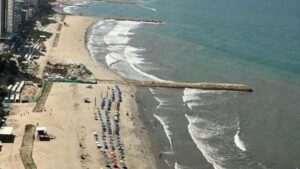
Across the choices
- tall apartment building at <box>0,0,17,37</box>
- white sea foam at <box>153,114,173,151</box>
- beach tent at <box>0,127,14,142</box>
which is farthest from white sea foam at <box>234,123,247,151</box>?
tall apartment building at <box>0,0,17,37</box>

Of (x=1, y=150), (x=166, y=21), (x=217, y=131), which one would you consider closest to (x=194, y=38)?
(x=166, y=21)

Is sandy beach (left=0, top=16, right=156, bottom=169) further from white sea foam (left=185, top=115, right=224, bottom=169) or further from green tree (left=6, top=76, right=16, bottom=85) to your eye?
white sea foam (left=185, top=115, right=224, bottom=169)

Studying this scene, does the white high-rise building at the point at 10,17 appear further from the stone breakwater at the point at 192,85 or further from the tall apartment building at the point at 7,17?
the stone breakwater at the point at 192,85

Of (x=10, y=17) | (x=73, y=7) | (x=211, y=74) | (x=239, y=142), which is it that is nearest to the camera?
(x=239, y=142)

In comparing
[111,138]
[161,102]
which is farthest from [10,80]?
[111,138]

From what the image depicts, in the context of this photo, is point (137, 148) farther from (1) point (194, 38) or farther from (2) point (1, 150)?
(1) point (194, 38)

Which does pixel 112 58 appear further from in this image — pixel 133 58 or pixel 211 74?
pixel 211 74
